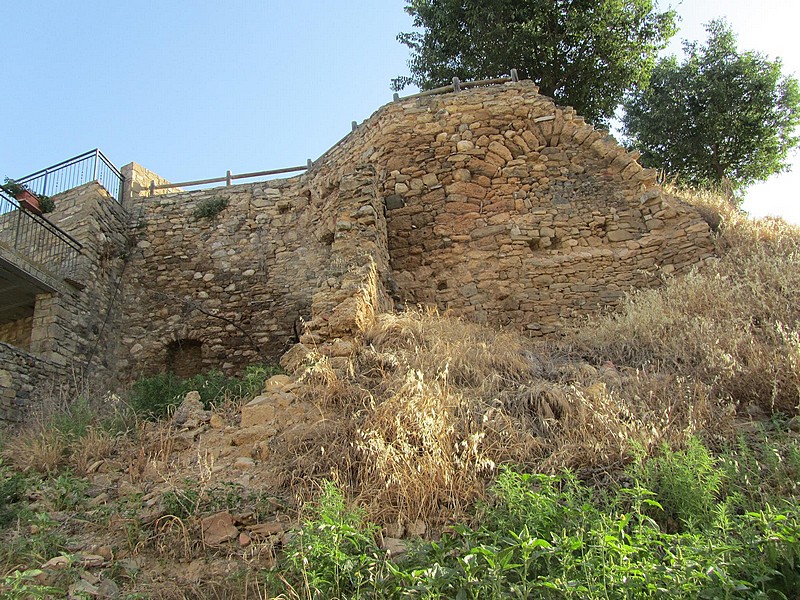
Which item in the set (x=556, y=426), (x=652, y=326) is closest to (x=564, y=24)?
(x=652, y=326)

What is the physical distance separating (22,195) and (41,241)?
3.04 feet

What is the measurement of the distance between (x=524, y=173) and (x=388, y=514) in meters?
6.79

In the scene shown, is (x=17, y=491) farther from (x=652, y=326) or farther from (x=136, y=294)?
(x=136, y=294)

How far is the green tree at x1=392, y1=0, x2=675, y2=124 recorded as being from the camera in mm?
13812

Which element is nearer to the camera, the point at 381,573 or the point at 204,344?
the point at 381,573

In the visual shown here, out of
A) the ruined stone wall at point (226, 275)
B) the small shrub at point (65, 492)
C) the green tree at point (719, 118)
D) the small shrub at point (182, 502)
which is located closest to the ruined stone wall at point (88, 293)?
the ruined stone wall at point (226, 275)

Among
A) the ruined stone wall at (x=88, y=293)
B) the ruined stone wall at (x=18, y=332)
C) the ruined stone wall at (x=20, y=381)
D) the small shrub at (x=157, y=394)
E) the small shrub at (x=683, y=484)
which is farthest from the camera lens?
the ruined stone wall at (x=18, y=332)

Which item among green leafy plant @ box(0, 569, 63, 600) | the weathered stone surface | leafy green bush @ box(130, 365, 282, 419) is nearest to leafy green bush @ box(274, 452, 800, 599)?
the weathered stone surface

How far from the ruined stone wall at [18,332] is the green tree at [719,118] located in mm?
14516

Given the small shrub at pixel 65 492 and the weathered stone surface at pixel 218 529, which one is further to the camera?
the small shrub at pixel 65 492

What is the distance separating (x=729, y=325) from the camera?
5.60 metres

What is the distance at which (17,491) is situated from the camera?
4215 mm

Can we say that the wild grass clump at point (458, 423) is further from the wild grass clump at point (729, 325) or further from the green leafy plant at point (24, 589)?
the green leafy plant at point (24, 589)

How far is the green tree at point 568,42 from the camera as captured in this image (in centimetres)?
1381
